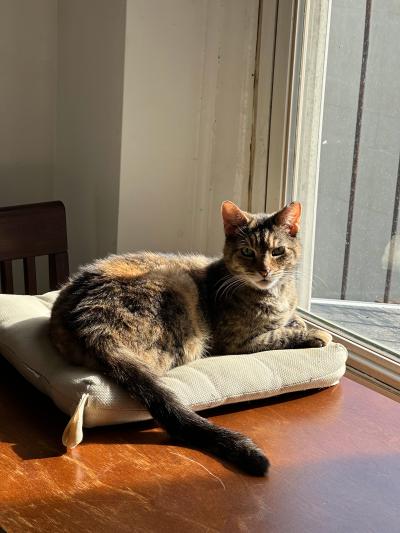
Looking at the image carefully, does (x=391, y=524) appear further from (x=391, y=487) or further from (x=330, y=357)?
(x=330, y=357)

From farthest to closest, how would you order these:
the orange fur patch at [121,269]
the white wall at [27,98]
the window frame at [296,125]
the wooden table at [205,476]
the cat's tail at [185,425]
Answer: the white wall at [27,98] → the window frame at [296,125] → the orange fur patch at [121,269] → the cat's tail at [185,425] → the wooden table at [205,476]

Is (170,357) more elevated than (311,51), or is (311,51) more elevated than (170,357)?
(311,51)

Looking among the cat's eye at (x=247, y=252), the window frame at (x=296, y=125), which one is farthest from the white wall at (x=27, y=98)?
the cat's eye at (x=247, y=252)

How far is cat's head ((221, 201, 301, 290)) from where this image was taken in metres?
1.55

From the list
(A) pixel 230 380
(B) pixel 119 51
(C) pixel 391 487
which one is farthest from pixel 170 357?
(B) pixel 119 51

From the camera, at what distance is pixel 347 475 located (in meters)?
1.16

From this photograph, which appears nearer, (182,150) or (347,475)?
(347,475)

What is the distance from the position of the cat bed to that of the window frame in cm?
39

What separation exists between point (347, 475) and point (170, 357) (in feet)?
1.25

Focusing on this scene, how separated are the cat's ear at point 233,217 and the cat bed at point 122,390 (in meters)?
0.28

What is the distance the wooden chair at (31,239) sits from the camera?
6.18 feet

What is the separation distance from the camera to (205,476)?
44.7 inches

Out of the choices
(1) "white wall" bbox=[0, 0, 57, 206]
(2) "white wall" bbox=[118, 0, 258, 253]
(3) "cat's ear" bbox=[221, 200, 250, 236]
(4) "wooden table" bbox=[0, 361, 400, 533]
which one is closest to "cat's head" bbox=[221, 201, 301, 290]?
(3) "cat's ear" bbox=[221, 200, 250, 236]

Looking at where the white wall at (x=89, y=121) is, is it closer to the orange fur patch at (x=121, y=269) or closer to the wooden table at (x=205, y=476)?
the orange fur patch at (x=121, y=269)
